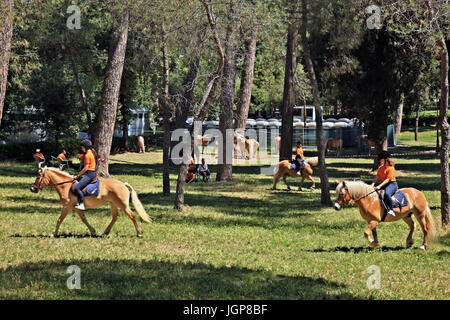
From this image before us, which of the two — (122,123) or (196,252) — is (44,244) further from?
(122,123)

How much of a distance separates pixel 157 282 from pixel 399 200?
638 cm

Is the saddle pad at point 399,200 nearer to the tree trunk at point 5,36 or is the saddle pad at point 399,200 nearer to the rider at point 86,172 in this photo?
the rider at point 86,172

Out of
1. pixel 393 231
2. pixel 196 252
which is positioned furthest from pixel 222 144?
pixel 196 252

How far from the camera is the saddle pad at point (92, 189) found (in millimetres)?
14406

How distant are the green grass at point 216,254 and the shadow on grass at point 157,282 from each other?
2cm

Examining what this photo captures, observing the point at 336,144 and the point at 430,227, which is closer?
the point at 430,227

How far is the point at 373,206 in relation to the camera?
13.6m

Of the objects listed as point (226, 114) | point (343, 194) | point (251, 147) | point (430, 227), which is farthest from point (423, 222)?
point (251, 147)

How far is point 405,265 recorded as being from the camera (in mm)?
12609

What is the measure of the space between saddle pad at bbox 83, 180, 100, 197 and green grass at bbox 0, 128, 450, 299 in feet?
3.85

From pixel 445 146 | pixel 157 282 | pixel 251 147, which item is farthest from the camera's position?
pixel 251 147
